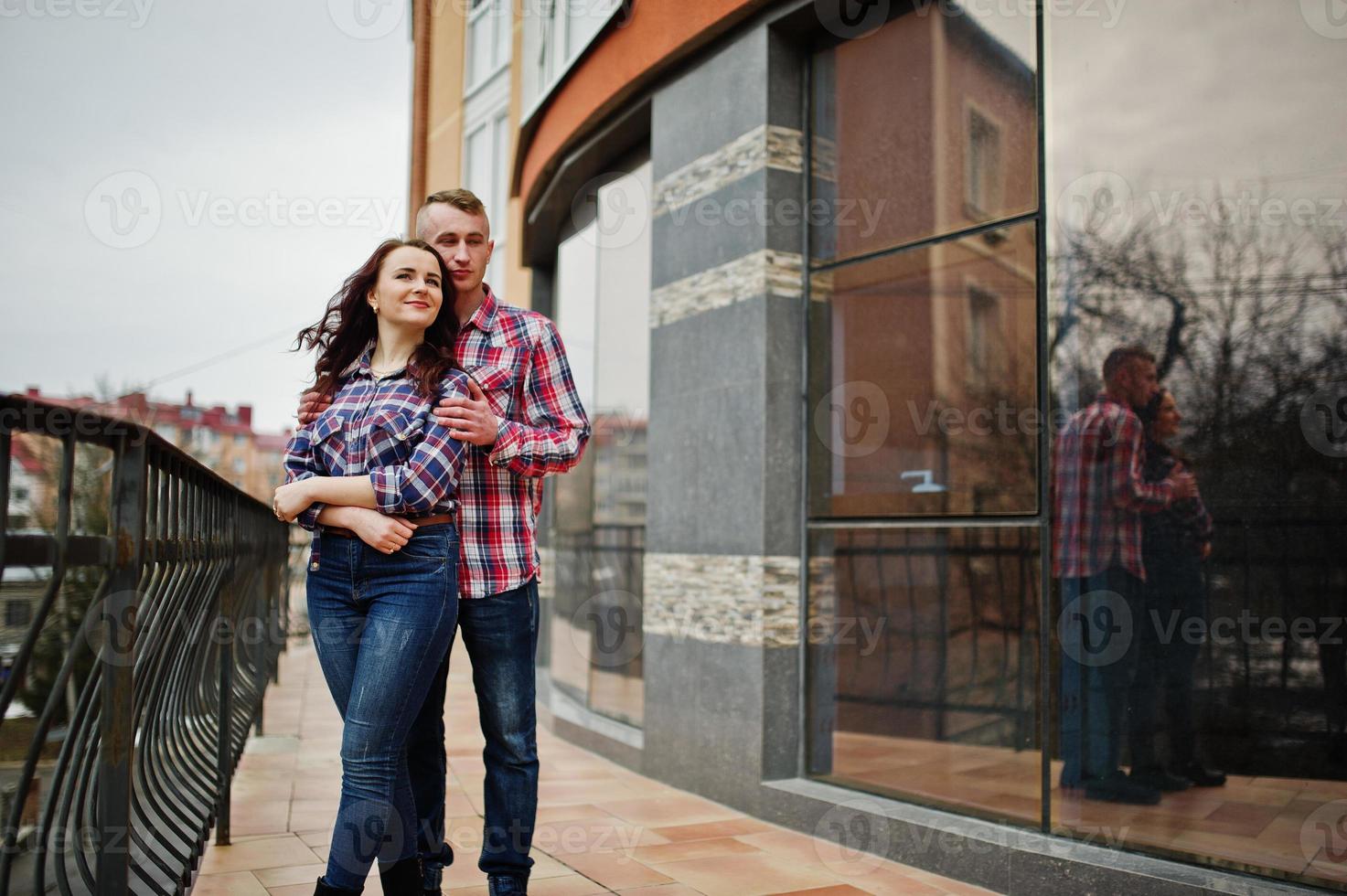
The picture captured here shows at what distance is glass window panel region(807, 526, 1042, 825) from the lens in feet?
12.3

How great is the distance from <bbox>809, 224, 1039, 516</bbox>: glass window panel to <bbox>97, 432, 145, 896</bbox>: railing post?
9.14 ft

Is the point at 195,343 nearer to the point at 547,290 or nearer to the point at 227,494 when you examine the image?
the point at 547,290

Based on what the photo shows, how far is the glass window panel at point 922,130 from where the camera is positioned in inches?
153

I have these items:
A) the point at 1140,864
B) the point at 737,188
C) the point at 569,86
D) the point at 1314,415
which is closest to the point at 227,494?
the point at 737,188

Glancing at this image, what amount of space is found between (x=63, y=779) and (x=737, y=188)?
3.58 meters

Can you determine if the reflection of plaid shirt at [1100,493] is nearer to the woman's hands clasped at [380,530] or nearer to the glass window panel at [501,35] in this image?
the woman's hands clasped at [380,530]

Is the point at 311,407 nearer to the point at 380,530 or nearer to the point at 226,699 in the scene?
the point at 380,530

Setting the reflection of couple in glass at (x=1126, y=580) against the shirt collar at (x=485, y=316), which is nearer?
the shirt collar at (x=485, y=316)

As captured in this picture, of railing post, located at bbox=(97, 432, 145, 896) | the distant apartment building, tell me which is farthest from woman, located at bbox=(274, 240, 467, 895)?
the distant apartment building

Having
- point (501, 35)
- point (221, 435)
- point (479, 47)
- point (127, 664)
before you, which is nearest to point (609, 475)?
point (127, 664)

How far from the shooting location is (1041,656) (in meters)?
3.65

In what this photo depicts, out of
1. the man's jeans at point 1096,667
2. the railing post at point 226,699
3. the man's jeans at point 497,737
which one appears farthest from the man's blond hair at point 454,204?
the man's jeans at point 1096,667

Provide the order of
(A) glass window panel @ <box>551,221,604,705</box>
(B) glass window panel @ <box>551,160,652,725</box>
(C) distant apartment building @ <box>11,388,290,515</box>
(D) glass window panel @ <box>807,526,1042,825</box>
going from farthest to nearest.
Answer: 1. (C) distant apartment building @ <box>11,388,290,515</box>
2. (A) glass window panel @ <box>551,221,604,705</box>
3. (B) glass window panel @ <box>551,160,652,725</box>
4. (D) glass window panel @ <box>807,526,1042,825</box>

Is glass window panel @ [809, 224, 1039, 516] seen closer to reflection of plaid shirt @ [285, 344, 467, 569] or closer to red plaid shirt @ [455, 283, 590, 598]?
red plaid shirt @ [455, 283, 590, 598]
